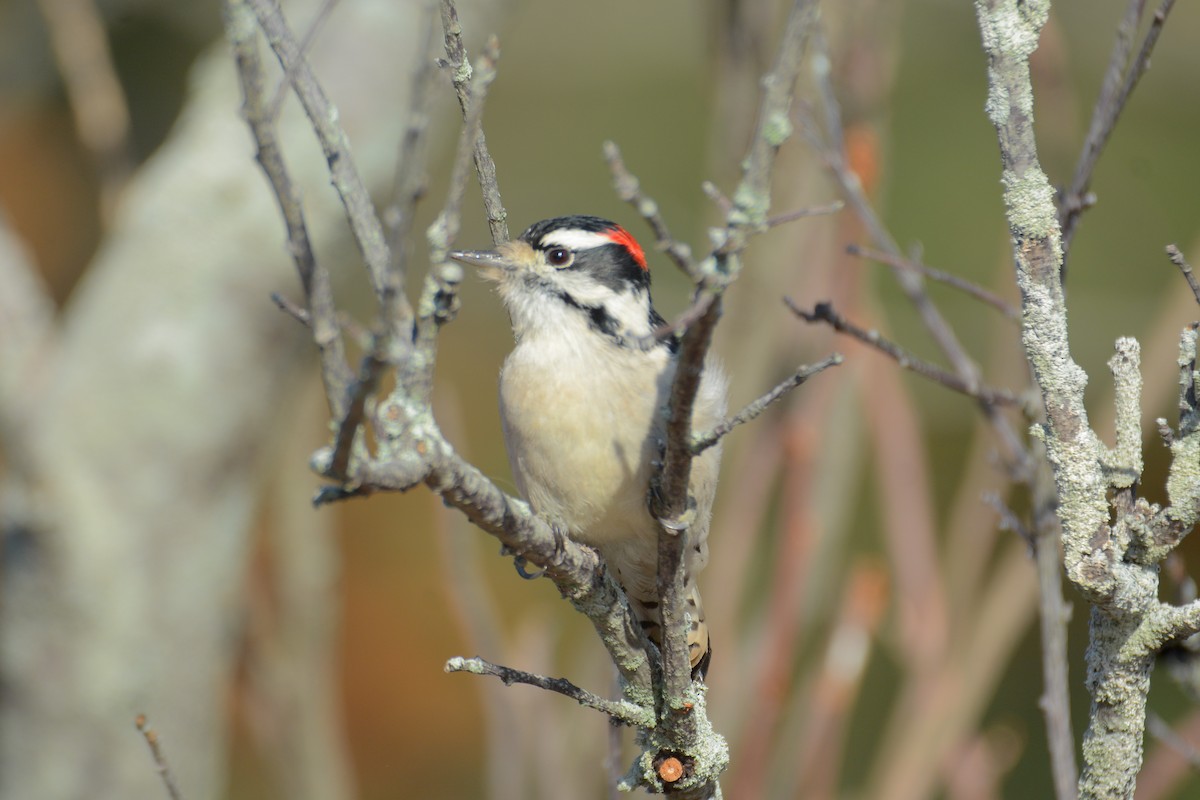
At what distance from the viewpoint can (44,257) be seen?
737 cm

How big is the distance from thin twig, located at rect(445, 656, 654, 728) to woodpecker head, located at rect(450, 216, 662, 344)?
964 mm

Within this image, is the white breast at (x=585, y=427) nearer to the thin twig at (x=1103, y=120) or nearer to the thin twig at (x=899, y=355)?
the thin twig at (x=899, y=355)

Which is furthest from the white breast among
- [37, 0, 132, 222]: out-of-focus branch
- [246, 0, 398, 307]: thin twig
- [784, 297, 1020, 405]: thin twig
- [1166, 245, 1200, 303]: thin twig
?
[37, 0, 132, 222]: out-of-focus branch

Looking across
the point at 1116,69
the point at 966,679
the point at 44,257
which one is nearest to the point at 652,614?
the point at 966,679

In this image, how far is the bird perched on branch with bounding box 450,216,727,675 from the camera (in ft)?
8.04

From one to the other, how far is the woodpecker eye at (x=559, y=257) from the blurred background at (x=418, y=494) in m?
0.59

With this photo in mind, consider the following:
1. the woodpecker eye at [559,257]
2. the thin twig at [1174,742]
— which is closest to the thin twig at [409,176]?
the woodpecker eye at [559,257]

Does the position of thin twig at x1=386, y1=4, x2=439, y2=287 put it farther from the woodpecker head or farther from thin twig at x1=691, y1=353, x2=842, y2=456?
the woodpecker head

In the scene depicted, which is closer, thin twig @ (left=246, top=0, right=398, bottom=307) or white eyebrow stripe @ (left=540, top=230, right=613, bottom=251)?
thin twig @ (left=246, top=0, right=398, bottom=307)

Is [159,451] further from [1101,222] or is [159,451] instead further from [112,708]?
[1101,222]

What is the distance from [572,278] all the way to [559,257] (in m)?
0.06

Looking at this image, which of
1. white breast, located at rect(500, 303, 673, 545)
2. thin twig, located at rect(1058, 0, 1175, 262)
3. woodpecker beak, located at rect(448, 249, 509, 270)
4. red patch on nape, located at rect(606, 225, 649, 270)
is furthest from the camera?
red patch on nape, located at rect(606, 225, 649, 270)

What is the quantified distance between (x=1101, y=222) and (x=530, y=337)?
528 centimetres

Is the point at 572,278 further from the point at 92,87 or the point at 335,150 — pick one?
the point at 92,87
